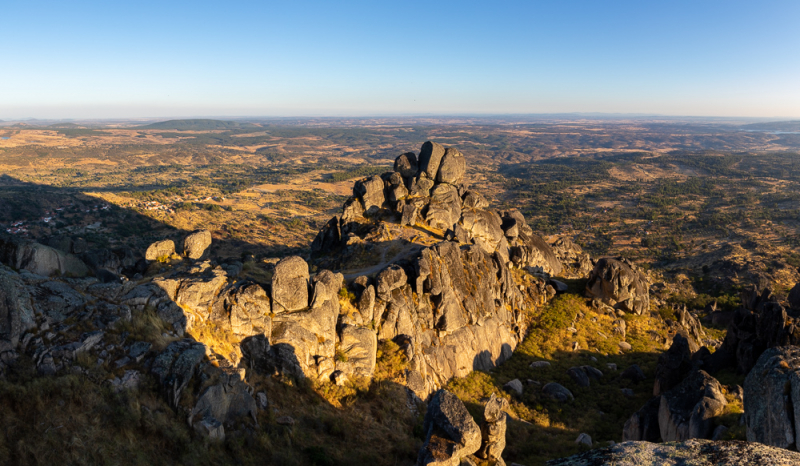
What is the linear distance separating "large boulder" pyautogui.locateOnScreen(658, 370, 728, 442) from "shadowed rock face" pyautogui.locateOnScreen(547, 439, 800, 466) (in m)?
10.6

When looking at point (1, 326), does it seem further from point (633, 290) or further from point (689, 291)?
point (689, 291)

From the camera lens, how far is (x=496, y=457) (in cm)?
1603

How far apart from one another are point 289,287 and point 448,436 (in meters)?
13.7

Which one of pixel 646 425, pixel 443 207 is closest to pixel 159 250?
pixel 443 207

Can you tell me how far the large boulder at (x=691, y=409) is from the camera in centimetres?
1870

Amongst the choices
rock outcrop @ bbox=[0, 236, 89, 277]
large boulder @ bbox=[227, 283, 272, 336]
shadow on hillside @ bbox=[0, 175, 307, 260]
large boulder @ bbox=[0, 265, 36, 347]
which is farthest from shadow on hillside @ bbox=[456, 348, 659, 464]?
shadow on hillside @ bbox=[0, 175, 307, 260]

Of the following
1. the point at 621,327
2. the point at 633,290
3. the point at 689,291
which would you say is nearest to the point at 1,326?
the point at 621,327

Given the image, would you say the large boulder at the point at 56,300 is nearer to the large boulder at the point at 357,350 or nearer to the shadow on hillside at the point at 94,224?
the large boulder at the point at 357,350

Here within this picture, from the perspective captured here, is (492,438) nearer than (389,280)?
Yes

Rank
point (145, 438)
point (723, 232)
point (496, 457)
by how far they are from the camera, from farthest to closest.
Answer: point (723, 232)
point (496, 457)
point (145, 438)

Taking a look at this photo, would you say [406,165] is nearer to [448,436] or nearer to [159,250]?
[159,250]

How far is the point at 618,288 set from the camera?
45.7m

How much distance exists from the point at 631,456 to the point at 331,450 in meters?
12.9

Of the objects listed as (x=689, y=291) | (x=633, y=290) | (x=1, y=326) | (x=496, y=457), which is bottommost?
(x=689, y=291)
